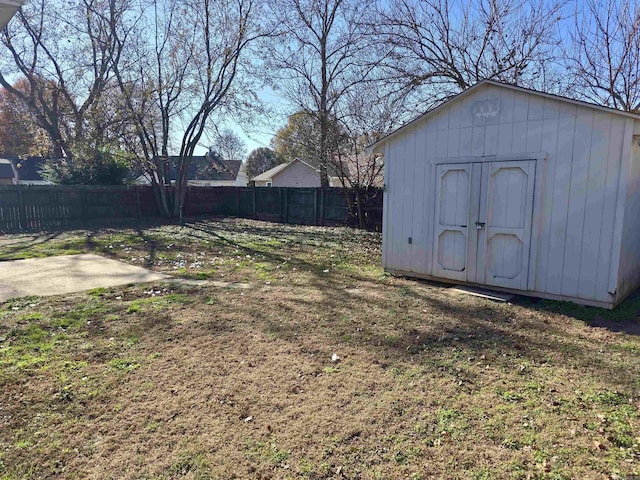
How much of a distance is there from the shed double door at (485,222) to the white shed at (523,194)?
0.01 m

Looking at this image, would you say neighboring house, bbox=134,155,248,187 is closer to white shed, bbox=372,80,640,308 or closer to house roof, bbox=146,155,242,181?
house roof, bbox=146,155,242,181

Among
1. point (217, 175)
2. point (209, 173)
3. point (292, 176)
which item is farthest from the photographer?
point (217, 175)

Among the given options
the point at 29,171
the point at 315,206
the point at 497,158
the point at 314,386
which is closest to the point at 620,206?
the point at 497,158

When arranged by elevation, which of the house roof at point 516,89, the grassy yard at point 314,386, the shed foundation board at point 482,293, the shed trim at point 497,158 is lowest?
the grassy yard at point 314,386

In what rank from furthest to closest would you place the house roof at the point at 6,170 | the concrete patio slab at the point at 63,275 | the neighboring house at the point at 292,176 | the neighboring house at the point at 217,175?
the neighboring house at the point at 217,175 → the neighboring house at the point at 292,176 → the house roof at the point at 6,170 → the concrete patio slab at the point at 63,275

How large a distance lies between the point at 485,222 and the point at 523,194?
1.91ft

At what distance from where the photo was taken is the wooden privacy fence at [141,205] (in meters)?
12.7

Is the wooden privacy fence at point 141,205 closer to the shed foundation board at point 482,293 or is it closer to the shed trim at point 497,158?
the shed trim at point 497,158

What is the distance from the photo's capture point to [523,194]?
16.5 feet

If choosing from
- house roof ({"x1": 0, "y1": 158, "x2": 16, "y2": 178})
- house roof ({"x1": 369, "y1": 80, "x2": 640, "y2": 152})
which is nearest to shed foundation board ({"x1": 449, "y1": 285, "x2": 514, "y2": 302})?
house roof ({"x1": 369, "y1": 80, "x2": 640, "y2": 152})

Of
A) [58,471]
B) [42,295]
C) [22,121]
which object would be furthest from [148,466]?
[22,121]

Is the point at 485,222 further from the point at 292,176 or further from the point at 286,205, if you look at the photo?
the point at 292,176

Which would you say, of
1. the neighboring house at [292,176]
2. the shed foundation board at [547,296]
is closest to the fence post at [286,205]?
the shed foundation board at [547,296]

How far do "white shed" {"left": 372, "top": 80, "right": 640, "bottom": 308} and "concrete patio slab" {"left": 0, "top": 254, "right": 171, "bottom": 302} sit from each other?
417 centimetres
